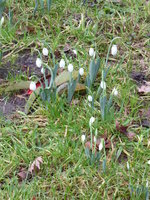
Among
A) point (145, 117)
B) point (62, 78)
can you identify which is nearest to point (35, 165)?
point (62, 78)

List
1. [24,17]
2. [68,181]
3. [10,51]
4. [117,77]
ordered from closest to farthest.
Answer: [68,181] < [117,77] < [10,51] < [24,17]

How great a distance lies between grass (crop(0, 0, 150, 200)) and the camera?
248cm

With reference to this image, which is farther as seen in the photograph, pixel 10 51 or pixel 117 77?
pixel 10 51

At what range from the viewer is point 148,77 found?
3328mm

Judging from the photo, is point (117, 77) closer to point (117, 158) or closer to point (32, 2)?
point (117, 158)

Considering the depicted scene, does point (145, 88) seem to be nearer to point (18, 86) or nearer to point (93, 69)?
point (93, 69)

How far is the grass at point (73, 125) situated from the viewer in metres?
2.48

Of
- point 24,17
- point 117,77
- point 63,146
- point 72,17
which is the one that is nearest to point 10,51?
point 24,17

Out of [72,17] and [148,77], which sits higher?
[72,17]

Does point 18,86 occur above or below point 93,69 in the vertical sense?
below

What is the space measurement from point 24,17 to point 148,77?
1.23 metres

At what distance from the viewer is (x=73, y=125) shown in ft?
9.17

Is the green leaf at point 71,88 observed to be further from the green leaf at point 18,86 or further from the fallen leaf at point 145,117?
the fallen leaf at point 145,117

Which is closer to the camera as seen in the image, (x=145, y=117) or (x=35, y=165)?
(x=35, y=165)
